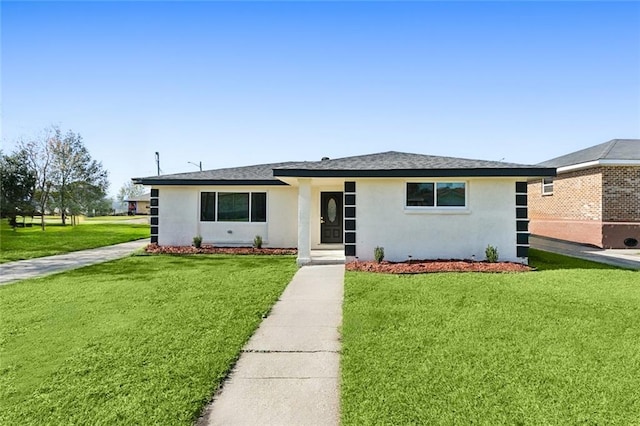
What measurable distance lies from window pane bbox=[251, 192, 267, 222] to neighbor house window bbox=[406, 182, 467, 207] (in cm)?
623

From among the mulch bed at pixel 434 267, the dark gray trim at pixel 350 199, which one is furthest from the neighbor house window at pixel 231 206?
the mulch bed at pixel 434 267

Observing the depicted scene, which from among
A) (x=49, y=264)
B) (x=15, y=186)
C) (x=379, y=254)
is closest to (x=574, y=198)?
(x=379, y=254)

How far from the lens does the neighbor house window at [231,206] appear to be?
14.9m

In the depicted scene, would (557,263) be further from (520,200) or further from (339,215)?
(339,215)

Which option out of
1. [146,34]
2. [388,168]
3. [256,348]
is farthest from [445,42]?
[256,348]

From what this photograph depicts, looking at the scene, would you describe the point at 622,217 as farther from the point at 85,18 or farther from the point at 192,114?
the point at 85,18

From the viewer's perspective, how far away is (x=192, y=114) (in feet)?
50.2

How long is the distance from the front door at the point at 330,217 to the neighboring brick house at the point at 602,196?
436 inches

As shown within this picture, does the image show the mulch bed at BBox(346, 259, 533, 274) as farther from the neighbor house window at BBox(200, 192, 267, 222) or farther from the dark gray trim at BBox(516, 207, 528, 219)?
the neighbor house window at BBox(200, 192, 267, 222)

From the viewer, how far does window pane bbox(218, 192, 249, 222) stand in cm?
1493

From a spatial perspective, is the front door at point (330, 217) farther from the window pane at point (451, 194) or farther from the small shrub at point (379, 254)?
the window pane at point (451, 194)

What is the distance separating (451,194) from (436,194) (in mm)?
443

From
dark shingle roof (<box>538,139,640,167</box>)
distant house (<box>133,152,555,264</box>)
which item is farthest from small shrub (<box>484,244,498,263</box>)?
dark shingle roof (<box>538,139,640,167</box>)

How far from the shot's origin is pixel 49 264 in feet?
37.6
